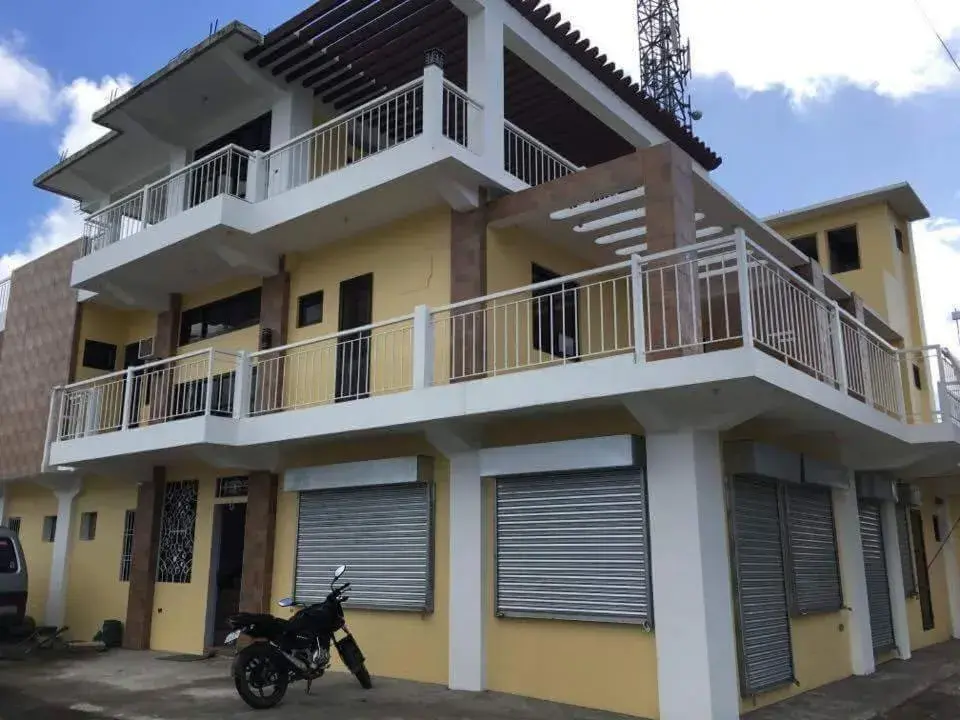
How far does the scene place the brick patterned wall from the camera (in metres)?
15.5

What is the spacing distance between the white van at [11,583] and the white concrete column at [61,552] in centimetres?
189

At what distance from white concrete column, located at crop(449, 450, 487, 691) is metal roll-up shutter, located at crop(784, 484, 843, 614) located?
12.2 feet

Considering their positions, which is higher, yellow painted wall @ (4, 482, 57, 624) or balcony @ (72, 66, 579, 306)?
balcony @ (72, 66, 579, 306)

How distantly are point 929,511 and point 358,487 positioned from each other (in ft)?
38.9

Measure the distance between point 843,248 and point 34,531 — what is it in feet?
59.7

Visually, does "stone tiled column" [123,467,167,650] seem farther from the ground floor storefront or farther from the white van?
the white van

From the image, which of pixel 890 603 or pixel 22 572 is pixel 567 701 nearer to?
pixel 890 603

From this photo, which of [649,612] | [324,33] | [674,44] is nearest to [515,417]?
[649,612]

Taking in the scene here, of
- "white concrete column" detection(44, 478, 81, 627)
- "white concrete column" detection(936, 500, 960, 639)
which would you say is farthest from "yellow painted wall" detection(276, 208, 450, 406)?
"white concrete column" detection(936, 500, 960, 639)

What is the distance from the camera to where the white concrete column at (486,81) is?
10648 mm

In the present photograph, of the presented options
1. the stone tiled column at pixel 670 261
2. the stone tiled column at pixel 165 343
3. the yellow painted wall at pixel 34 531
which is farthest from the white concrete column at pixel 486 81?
the yellow painted wall at pixel 34 531

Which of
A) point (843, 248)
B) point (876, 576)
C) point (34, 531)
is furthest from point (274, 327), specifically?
point (843, 248)

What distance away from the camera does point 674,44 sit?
96.3ft

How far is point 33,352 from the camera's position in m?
16.5
